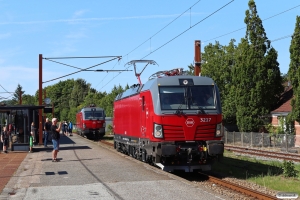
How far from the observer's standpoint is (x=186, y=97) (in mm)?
15250

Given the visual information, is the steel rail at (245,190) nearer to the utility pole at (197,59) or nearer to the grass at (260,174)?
the grass at (260,174)

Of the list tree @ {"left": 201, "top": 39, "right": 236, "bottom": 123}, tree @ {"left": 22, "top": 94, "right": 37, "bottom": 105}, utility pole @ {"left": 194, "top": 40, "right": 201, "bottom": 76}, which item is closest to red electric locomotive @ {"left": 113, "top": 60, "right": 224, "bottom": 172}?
utility pole @ {"left": 194, "top": 40, "right": 201, "bottom": 76}

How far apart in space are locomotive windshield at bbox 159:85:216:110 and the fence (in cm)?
1725

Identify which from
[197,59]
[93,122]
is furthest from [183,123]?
[93,122]

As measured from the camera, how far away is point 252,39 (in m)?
40.3

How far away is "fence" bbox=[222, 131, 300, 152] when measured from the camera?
32.1m

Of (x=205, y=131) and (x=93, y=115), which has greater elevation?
(x=93, y=115)

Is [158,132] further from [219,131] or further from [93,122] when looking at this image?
[93,122]

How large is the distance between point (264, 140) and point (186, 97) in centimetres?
2158

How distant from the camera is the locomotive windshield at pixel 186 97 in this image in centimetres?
1510

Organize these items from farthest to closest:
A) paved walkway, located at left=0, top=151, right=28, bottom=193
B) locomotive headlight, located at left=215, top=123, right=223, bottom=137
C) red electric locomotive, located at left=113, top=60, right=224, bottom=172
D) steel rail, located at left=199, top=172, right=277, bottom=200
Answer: locomotive headlight, located at left=215, top=123, right=223, bottom=137 → red electric locomotive, located at left=113, top=60, right=224, bottom=172 → paved walkway, located at left=0, top=151, right=28, bottom=193 → steel rail, located at left=199, top=172, right=277, bottom=200

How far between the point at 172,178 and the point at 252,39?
28.9m

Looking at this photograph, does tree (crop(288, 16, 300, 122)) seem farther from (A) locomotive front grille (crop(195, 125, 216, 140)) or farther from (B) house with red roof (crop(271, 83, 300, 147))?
(A) locomotive front grille (crop(195, 125, 216, 140))

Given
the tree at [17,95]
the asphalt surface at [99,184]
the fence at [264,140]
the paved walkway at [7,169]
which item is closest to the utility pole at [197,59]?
the fence at [264,140]
